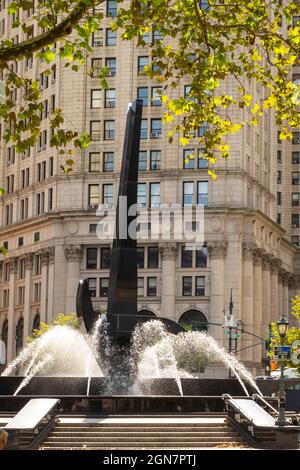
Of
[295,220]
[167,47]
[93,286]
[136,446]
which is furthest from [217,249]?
[167,47]

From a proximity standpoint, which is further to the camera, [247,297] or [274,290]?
[274,290]

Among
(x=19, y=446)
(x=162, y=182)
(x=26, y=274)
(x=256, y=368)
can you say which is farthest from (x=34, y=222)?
(x=19, y=446)

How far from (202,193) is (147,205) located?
19.0 ft

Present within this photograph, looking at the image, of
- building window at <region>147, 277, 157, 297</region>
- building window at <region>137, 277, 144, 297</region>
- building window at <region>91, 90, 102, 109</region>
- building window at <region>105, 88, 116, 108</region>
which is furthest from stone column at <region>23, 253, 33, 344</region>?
building window at <region>105, 88, 116, 108</region>

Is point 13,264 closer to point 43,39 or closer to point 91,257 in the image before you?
point 91,257

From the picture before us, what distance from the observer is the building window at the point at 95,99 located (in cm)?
10425

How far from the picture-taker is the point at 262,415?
25859 mm

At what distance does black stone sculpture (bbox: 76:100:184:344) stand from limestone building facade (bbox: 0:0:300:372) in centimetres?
6339

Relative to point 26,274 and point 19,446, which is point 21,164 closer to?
point 26,274

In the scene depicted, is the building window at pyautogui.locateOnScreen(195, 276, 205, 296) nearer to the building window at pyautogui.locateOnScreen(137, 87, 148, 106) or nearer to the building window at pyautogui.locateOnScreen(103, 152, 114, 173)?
the building window at pyautogui.locateOnScreen(103, 152, 114, 173)

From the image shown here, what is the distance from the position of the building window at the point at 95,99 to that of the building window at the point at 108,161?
17.3 ft

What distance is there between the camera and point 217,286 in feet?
319

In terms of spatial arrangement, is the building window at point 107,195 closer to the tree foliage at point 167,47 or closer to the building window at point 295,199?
the building window at point 295,199

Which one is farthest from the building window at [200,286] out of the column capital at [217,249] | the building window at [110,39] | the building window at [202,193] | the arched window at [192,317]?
the building window at [110,39]
